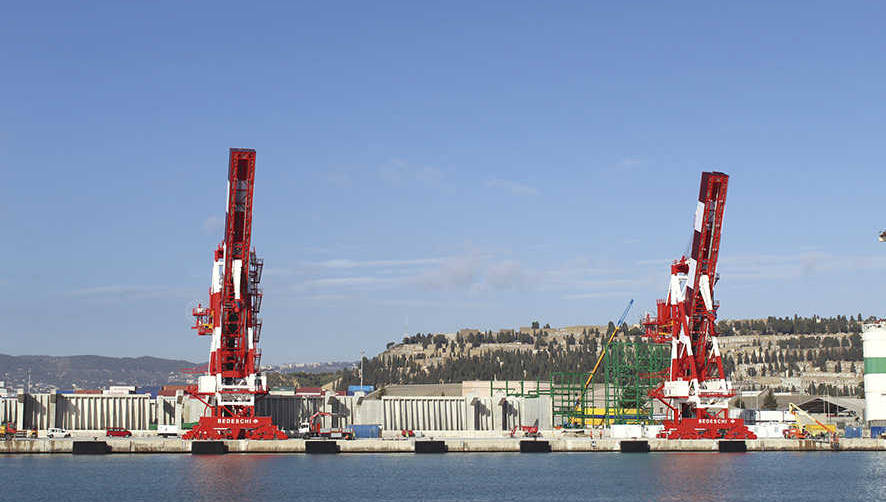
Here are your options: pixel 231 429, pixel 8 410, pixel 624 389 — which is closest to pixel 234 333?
pixel 231 429

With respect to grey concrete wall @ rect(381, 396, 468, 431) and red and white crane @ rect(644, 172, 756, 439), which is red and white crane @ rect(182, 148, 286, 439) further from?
red and white crane @ rect(644, 172, 756, 439)

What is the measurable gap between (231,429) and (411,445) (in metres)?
17.2

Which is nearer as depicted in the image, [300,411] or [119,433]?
[119,433]

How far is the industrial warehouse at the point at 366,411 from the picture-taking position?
108 m

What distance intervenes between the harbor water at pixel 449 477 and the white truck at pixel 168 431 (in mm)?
A: 12598

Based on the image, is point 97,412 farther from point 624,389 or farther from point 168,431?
point 624,389

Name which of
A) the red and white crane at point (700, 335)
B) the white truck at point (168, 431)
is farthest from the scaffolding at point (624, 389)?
the white truck at point (168, 431)

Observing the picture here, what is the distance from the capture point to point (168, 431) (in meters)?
118

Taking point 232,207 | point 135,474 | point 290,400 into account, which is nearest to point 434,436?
point 290,400

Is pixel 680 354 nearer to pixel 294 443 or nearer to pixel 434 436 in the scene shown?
pixel 434 436

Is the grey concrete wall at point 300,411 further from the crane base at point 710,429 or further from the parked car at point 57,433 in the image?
the crane base at point 710,429

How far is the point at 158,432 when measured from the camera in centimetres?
12012

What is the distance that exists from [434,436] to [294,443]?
855 inches

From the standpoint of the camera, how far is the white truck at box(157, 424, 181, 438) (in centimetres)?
11800
